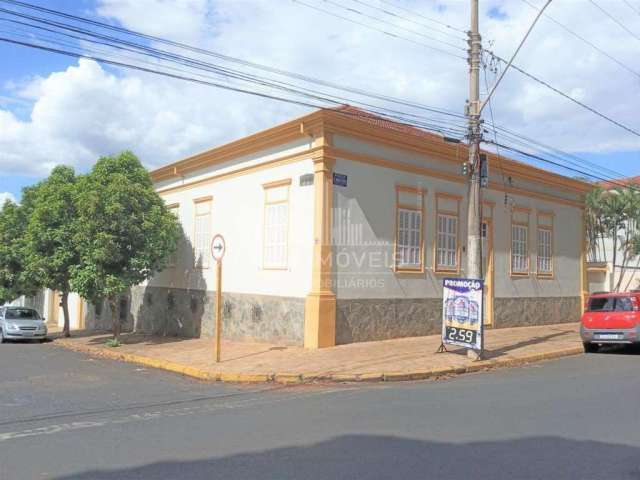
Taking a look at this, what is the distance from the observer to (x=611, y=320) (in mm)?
14773

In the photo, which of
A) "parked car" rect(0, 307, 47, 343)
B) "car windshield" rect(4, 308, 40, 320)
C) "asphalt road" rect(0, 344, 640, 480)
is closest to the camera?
"asphalt road" rect(0, 344, 640, 480)

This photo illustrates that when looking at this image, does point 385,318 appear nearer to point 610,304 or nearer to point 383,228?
point 383,228

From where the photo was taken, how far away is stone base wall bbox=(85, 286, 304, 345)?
50.0 feet

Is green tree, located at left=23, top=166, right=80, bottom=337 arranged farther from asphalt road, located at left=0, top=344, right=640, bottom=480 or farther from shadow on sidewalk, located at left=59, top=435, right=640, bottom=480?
shadow on sidewalk, located at left=59, top=435, right=640, bottom=480

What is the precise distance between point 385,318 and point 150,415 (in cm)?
845

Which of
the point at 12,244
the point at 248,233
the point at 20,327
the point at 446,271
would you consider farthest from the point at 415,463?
the point at 12,244

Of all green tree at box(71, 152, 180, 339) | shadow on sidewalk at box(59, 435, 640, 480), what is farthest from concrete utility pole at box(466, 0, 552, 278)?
green tree at box(71, 152, 180, 339)

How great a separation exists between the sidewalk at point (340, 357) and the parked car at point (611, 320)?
0.61 m

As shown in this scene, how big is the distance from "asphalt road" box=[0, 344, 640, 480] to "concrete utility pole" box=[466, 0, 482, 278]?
9.31ft

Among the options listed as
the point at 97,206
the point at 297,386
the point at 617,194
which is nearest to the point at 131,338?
the point at 97,206

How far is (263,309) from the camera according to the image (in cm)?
1606

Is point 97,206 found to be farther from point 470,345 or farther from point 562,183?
point 562,183

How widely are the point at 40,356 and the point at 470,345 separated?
1159 cm

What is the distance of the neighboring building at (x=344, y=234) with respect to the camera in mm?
14695
